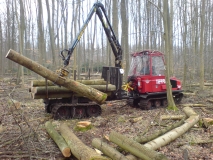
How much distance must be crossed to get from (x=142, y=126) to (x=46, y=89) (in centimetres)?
346

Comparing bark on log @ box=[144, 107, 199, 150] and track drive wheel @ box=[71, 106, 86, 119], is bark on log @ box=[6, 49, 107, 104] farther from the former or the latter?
bark on log @ box=[144, 107, 199, 150]

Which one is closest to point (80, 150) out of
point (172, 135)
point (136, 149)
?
point (136, 149)

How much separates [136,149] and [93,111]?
4.28m

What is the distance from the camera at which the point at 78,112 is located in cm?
787

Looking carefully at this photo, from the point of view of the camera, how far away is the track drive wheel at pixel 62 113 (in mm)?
7477

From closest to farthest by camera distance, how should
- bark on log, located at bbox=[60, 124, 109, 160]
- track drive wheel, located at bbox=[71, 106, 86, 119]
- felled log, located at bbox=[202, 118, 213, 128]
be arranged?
bark on log, located at bbox=[60, 124, 109, 160] < felled log, located at bbox=[202, 118, 213, 128] < track drive wheel, located at bbox=[71, 106, 86, 119]

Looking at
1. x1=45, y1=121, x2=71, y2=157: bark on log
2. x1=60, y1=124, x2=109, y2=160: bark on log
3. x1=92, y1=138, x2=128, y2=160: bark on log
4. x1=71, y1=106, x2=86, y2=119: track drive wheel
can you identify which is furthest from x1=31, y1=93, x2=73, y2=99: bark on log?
x1=92, y1=138, x2=128, y2=160: bark on log

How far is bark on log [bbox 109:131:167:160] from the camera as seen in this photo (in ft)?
11.8

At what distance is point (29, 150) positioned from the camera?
4.29 m

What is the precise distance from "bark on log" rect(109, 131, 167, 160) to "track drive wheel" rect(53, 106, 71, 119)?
3.58m

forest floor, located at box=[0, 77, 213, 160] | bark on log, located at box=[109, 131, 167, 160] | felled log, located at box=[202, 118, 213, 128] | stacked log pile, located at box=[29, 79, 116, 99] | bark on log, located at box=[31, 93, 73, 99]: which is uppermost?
stacked log pile, located at box=[29, 79, 116, 99]

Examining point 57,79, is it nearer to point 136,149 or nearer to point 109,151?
point 109,151

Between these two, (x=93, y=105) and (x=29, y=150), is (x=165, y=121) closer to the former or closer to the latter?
(x=93, y=105)

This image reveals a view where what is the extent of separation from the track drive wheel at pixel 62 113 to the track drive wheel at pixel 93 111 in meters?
0.73
